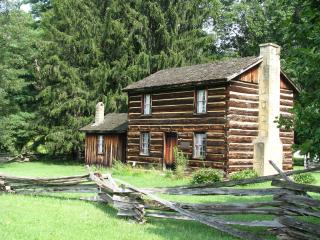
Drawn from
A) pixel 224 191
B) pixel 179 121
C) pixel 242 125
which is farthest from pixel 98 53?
pixel 224 191

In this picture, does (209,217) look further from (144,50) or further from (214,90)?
(144,50)

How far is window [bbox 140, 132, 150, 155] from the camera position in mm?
28403

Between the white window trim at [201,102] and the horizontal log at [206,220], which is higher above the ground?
the white window trim at [201,102]

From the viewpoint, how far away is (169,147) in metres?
26.9

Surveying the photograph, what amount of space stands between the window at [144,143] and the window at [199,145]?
409cm

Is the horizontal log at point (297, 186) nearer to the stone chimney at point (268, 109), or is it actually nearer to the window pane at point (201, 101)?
the stone chimney at point (268, 109)

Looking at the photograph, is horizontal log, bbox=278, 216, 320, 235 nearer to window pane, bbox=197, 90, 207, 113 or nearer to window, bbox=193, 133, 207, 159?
window, bbox=193, 133, 207, 159

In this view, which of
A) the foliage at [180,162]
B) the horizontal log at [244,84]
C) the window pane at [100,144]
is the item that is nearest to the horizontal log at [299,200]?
the foliage at [180,162]

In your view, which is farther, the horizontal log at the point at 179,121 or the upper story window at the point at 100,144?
the upper story window at the point at 100,144

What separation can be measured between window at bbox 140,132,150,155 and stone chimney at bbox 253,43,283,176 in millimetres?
6890

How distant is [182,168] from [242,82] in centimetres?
541

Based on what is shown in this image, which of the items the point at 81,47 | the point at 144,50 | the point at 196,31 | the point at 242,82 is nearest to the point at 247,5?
the point at 196,31

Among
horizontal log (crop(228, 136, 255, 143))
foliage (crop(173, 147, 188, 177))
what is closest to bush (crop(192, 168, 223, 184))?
foliage (crop(173, 147, 188, 177))

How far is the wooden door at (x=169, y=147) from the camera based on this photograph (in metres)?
26.6
